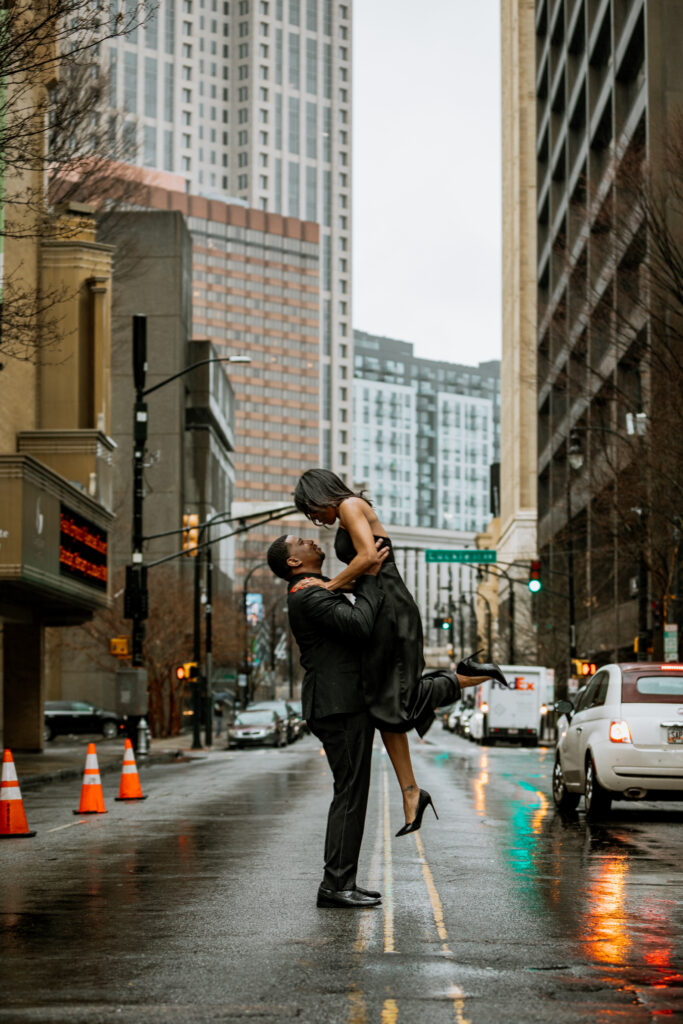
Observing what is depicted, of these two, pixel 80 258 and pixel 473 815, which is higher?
pixel 80 258

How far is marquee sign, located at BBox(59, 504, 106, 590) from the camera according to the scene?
30.1 m

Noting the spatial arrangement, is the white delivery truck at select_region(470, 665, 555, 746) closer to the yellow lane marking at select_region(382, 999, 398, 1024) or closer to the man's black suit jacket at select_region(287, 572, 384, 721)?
the man's black suit jacket at select_region(287, 572, 384, 721)

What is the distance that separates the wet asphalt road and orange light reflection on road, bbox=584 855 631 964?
20mm

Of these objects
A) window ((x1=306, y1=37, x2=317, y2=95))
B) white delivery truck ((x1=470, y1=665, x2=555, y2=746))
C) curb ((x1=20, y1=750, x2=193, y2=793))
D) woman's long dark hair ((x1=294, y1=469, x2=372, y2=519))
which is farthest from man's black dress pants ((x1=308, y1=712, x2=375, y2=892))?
window ((x1=306, y1=37, x2=317, y2=95))

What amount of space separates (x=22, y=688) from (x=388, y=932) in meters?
30.5

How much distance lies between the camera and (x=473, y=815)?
1645 cm

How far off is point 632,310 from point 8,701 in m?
19.8

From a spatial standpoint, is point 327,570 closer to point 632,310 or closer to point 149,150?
point 149,150

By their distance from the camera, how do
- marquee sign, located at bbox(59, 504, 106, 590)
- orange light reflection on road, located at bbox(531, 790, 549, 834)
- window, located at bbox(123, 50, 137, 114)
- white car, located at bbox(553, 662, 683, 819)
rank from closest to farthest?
orange light reflection on road, located at bbox(531, 790, 549, 834) → white car, located at bbox(553, 662, 683, 819) → marquee sign, located at bbox(59, 504, 106, 590) → window, located at bbox(123, 50, 137, 114)

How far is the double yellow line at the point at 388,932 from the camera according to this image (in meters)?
5.40

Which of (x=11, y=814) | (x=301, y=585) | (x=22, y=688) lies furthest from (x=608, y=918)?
(x=22, y=688)

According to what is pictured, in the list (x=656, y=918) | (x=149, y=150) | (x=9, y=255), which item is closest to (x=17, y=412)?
(x=9, y=255)


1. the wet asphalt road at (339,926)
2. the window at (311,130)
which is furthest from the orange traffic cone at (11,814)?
the window at (311,130)

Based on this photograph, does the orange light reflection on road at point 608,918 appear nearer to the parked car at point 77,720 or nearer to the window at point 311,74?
the parked car at point 77,720
